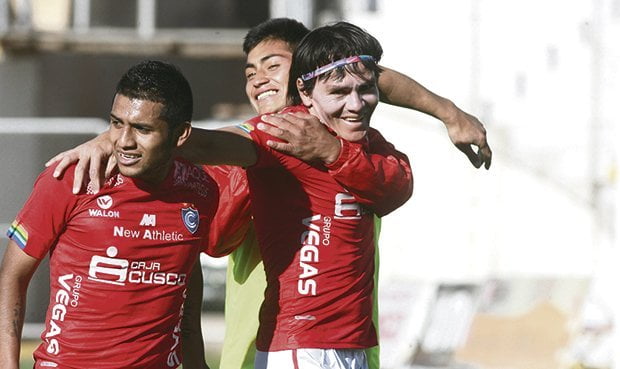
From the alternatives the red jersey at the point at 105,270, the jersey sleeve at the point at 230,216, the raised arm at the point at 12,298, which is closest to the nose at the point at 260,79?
the jersey sleeve at the point at 230,216

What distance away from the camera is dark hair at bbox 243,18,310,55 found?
14.9 ft

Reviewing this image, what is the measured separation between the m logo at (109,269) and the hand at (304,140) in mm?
562

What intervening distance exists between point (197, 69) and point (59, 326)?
476 inches

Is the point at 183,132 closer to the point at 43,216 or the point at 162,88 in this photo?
the point at 162,88

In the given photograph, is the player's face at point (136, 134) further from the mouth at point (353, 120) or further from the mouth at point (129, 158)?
the mouth at point (353, 120)

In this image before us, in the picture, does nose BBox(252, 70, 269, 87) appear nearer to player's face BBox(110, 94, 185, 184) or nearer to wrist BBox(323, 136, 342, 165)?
wrist BBox(323, 136, 342, 165)

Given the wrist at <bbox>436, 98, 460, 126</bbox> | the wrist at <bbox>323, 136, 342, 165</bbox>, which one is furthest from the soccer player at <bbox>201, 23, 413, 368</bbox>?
the wrist at <bbox>436, 98, 460, 126</bbox>

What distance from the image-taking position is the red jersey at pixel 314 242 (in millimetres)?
3674

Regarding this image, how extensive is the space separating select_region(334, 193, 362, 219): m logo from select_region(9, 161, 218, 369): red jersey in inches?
20.3

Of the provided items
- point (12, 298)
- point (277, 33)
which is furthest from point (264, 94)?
point (12, 298)

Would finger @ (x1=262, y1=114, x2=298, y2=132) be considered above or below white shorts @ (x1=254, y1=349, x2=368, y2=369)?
above

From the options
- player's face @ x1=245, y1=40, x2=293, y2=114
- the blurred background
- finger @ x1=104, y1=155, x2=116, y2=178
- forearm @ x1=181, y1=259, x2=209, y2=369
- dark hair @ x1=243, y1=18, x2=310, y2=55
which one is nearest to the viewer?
finger @ x1=104, y1=155, x2=116, y2=178

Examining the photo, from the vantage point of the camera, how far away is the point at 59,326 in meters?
3.50

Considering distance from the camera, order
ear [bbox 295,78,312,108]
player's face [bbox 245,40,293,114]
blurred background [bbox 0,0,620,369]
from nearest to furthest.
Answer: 1. ear [bbox 295,78,312,108]
2. player's face [bbox 245,40,293,114]
3. blurred background [bbox 0,0,620,369]
